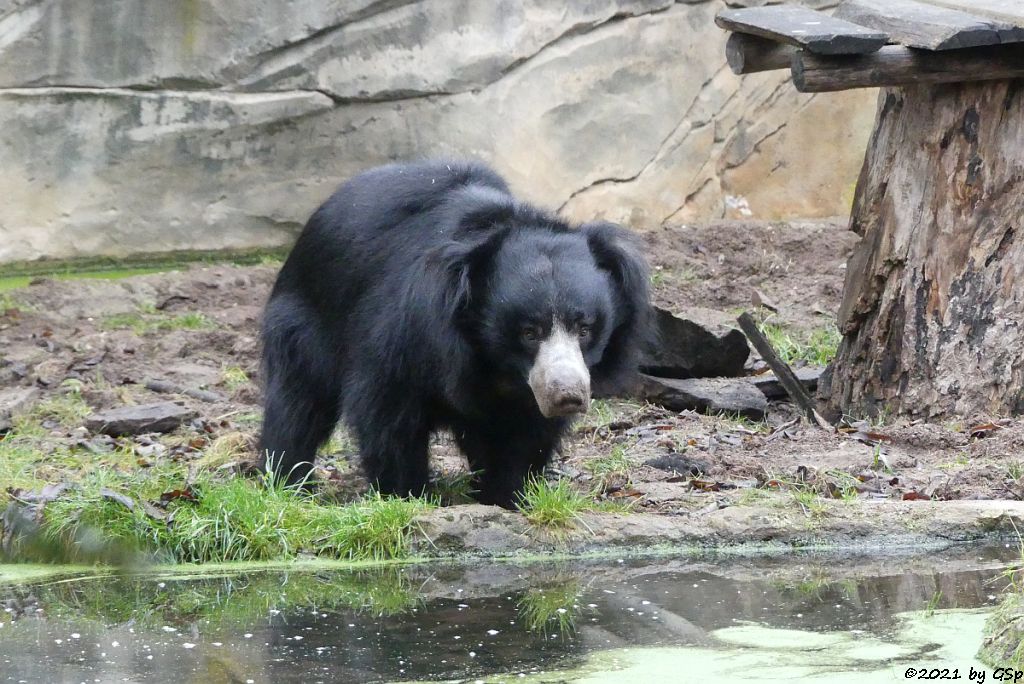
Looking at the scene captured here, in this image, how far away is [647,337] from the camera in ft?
15.1

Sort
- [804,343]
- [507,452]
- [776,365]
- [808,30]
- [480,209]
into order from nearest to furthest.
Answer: [480,209] → [507,452] → [808,30] → [776,365] → [804,343]

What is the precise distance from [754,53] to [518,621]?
264 centimetres

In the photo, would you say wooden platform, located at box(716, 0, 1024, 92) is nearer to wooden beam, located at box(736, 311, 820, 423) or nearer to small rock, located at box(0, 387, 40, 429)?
wooden beam, located at box(736, 311, 820, 423)

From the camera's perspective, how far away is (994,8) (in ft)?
16.6

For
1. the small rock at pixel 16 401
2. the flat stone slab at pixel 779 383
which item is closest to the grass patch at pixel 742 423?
the flat stone slab at pixel 779 383

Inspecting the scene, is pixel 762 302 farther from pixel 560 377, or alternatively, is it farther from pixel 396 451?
pixel 560 377

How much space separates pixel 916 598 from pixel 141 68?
17.4 feet

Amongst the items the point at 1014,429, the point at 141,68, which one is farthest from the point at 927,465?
the point at 141,68

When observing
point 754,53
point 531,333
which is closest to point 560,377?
point 531,333

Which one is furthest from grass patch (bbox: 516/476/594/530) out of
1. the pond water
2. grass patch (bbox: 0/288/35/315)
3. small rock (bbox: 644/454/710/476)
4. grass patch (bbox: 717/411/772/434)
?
grass patch (bbox: 0/288/35/315)

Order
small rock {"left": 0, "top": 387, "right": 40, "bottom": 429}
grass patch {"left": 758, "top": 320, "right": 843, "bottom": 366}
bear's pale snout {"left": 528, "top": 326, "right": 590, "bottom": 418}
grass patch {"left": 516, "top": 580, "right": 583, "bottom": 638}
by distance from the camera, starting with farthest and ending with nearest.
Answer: grass patch {"left": 758, "top": 320, "right": 843, "bottom": 366} → small rock {"left": 0, "top": 387, "right": 40, "bottom": 429} → bear's pale snout {"left": 528, "top": 326, "right": 590, "bottom": 418} → grass patch {"left": 516, "top": 580, "right": 583, "bottom": 638}

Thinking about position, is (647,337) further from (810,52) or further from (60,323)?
(60,323)

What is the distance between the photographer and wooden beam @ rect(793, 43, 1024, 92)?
4.91 meters

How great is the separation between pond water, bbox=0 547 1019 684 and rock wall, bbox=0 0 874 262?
13.0ft
